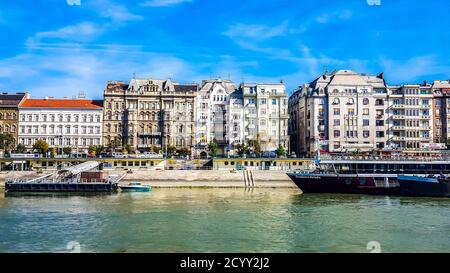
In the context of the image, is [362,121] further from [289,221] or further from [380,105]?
[289,221]

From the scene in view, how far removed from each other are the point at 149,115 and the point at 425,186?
59.0 meters

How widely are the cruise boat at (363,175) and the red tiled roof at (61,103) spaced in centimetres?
5343

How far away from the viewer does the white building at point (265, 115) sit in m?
90.3

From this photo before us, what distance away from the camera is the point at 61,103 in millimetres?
90125

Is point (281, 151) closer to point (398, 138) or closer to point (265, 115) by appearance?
point (265, 115)

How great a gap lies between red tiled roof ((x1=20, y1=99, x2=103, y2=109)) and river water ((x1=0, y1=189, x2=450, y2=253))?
188 ft

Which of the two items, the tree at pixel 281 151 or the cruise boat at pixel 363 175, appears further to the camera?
the tree at pixel 281 151

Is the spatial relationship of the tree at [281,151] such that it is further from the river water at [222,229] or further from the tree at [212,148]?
the river water at [222,229]

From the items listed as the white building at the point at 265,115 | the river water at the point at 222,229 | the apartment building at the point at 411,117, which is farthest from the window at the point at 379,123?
the river water at the point at 222,229

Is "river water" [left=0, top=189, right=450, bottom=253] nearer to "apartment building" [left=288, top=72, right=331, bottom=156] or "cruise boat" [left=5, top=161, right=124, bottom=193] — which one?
"cruise boat" [left=5, top=161, right=124, bottom=193]

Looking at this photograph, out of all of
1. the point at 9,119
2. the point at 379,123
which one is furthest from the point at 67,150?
the point at 379,123

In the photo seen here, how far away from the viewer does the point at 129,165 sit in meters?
77.6
